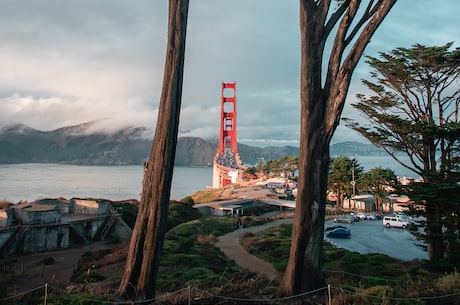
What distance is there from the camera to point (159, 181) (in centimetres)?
580

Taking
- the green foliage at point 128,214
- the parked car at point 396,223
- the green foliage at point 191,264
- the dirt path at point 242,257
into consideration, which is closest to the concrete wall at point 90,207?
the green foliage at point 128,214

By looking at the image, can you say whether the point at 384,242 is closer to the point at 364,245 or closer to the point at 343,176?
the point at 364,245

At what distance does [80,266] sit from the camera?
14805mm

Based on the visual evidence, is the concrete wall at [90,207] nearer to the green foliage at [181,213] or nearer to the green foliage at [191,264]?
the green foliage at [181,213]

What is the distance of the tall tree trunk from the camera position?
223 inches

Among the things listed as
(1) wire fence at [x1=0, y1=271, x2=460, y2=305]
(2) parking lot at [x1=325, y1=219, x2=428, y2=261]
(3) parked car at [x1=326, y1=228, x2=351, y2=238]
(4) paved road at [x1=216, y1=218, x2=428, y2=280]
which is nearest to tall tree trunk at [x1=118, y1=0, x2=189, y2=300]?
(1) wire fence at [x1=0, y1=271, x2=460, y2=305]

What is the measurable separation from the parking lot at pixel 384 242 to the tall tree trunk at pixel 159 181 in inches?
519

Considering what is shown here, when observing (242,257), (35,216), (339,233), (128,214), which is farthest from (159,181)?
(128,214)

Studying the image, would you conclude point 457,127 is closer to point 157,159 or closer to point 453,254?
point 453,254

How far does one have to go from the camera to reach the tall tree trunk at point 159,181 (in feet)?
18.6

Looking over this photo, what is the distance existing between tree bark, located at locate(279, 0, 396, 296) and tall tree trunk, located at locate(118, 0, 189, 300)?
2.14 m

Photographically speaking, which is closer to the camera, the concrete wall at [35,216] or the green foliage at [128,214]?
the concrete wall at [35,216]

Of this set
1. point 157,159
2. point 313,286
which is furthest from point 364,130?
point 157,159

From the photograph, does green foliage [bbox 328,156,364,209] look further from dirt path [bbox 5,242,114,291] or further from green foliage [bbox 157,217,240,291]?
dirt path [bbox 5,242,114,291]
